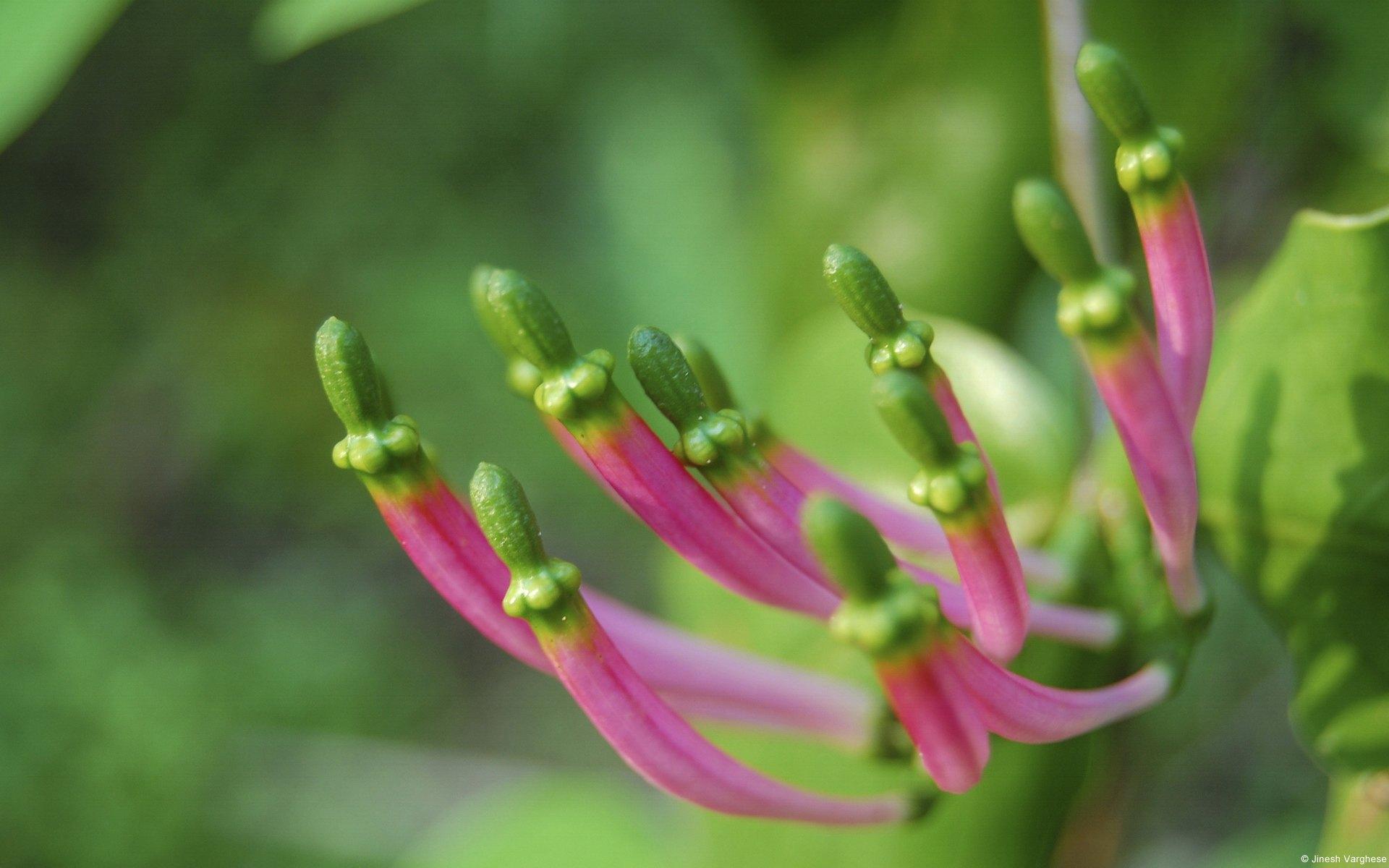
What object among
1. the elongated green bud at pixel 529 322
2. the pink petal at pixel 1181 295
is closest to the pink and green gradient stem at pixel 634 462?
the elongated green bud at pixel 529 322

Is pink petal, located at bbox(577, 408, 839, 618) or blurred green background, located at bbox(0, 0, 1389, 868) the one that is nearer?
pink petal, located at bbox(577, 408, 839, 618)

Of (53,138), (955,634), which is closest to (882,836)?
(955,634)

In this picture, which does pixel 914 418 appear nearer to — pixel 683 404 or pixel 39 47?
pixel 683 404

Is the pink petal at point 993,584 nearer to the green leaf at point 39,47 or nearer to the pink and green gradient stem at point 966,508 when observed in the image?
the pink and green gradient stem at point 966,508

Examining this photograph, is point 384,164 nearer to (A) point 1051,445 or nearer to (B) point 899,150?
(B) point 899,150

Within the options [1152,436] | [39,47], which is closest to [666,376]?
[1152,436]

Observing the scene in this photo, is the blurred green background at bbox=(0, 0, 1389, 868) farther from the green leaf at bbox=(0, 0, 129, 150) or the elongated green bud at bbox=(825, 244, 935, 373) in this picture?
the elongated green bud at bbox=(825, 244, 935, 373)

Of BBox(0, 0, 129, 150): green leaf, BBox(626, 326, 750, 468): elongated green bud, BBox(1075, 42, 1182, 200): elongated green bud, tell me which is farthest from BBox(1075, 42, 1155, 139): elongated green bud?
BBox(0, 0, 129, 150): green leaf
